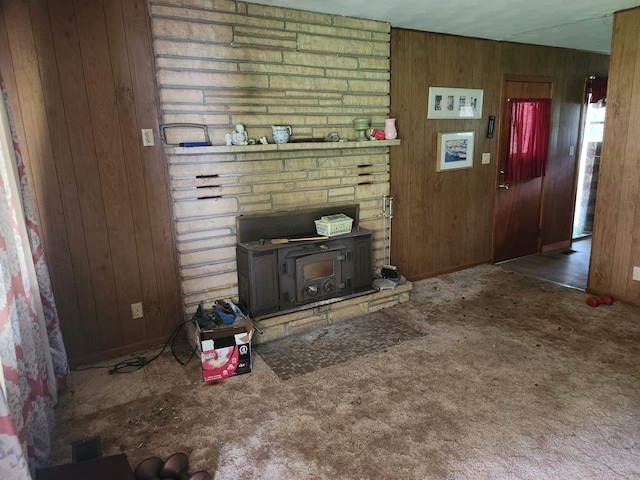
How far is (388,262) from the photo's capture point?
401 centimetres

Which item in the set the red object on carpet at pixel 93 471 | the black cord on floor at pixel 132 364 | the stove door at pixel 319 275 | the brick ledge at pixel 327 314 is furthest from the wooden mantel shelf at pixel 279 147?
the red object on carpet at pixel 93 471

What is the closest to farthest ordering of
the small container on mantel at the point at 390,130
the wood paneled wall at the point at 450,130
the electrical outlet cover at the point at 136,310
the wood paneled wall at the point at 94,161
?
the wood paneled wall at the point at 94,161 → the electrical outlet cover at the point at 136,310 → the small container on mantel at the point at 390,130 → the wood paneled wall at the point at 450,130

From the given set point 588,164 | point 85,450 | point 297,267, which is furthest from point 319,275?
point 588,164

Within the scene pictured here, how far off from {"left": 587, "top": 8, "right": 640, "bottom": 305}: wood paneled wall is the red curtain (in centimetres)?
108

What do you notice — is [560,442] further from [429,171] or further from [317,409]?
[429,171]

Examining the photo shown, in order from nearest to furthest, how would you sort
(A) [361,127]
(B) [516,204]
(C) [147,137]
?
(C) [147,137], (A) [361,127], (B) [516,204]

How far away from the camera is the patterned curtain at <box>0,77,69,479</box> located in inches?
59.6

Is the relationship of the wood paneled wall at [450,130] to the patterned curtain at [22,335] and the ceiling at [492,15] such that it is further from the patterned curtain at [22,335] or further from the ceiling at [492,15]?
the patterned curtain at [22,335]

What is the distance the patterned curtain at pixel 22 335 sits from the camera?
151 centimetres

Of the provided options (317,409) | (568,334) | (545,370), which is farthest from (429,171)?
(317,409)

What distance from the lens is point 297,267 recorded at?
10.3 ft

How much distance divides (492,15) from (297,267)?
250 cm

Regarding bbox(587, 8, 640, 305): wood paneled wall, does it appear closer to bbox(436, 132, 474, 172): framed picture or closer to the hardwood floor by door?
the hardwood floor by door

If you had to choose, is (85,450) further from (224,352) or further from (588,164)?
(588,164)
